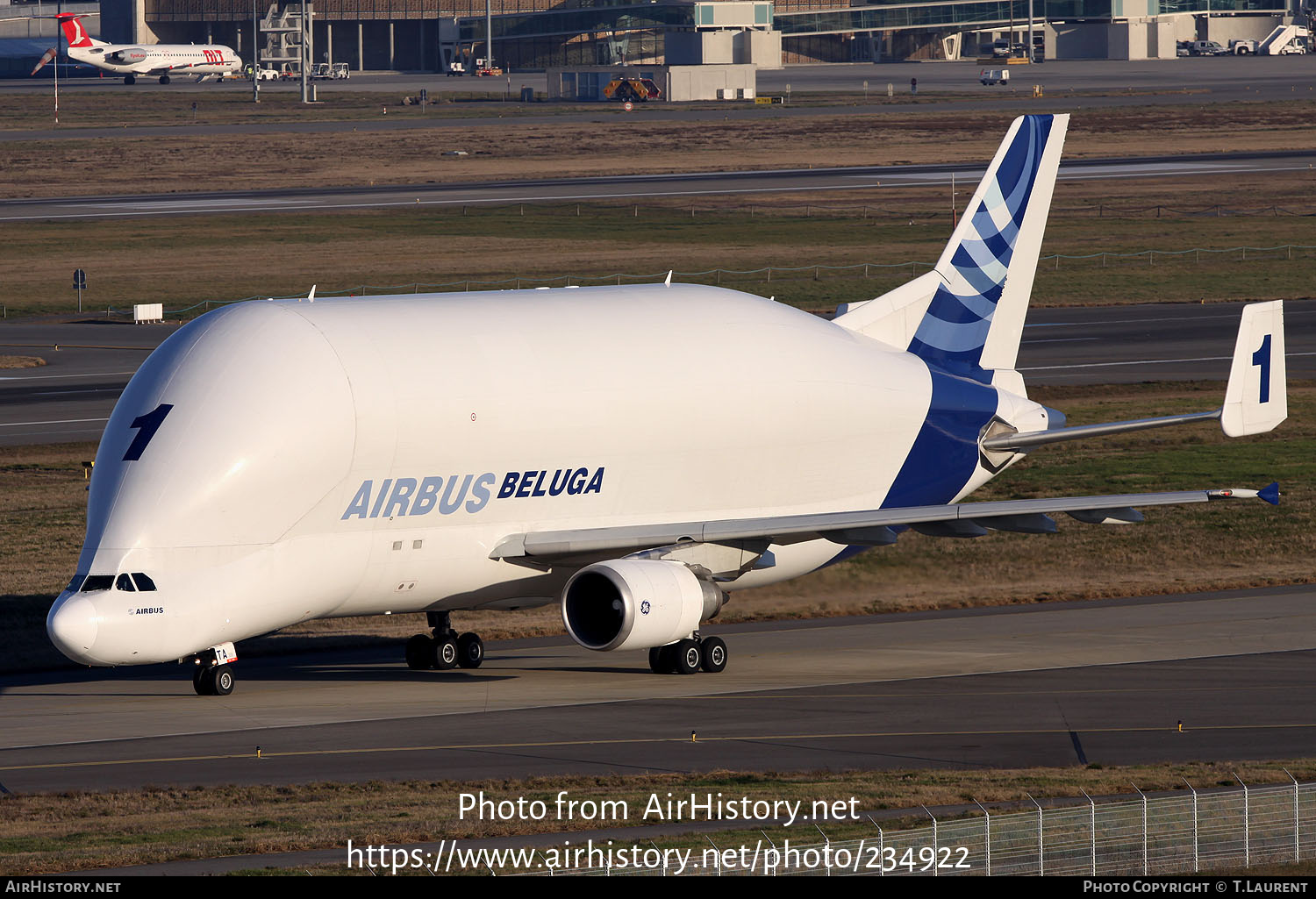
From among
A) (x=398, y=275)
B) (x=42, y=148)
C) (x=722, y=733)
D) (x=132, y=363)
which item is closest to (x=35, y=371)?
(x=132, y=363)

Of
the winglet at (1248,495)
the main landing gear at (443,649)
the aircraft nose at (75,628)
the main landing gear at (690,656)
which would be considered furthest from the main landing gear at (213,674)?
the winglet at (1248,495)

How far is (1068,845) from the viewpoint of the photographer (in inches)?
867

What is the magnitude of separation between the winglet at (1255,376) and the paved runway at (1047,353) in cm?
3802

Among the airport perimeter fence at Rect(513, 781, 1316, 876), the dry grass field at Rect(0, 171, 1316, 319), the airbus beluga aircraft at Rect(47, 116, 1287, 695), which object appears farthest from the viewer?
the dry grass field at Rect(0, 171, 1316, 319)

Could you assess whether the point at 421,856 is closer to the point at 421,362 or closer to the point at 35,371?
the point at 421,362

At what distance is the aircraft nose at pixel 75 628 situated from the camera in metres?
32.3

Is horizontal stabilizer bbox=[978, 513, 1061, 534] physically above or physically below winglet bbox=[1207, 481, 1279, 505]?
below

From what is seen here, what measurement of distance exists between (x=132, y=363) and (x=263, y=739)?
178 feet

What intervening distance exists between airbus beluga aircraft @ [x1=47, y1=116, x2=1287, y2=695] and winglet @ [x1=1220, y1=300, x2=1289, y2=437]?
0.05m

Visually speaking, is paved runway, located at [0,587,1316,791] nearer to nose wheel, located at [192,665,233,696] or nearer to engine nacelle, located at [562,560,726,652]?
nose wheel, located at [192,665,233,696]

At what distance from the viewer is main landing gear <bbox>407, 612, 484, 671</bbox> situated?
3950 centimetres

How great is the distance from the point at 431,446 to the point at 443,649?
5.67 metres

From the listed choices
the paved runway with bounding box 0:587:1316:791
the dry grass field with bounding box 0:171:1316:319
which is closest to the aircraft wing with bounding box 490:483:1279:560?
the paved runway with bounding box 0:587:1316:791

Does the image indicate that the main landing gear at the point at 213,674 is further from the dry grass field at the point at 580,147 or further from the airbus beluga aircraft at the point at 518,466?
the dry grass field at the point at 580,147
